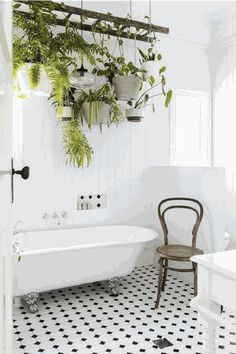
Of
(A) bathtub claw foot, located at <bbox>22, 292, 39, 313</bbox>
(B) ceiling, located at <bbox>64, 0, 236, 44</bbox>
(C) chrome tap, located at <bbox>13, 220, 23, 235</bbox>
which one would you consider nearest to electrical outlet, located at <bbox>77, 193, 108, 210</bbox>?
(C) chrome tap, located at <bbox>13, 220, 23, 235</bbox>

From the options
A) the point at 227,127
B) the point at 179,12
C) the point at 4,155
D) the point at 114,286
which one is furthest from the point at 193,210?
the point at 4,155

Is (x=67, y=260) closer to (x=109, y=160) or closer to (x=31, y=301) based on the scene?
(x=31, y=301)

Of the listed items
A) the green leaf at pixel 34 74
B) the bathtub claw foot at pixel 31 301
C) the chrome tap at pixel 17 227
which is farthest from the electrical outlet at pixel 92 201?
the green leaf at pixel 34 74

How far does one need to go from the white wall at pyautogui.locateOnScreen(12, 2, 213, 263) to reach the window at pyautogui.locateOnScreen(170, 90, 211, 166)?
0.12 meters

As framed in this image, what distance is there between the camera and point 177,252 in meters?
3.24

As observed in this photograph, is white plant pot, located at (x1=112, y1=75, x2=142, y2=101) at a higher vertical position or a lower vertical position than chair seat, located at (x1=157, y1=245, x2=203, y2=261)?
higher

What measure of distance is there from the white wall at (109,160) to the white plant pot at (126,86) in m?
0.70

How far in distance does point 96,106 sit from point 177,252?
1.68m

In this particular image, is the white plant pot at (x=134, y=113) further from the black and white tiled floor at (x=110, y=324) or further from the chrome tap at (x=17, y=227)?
the black and white tiled floor at (x=110, y=324)

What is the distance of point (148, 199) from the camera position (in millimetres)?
4469

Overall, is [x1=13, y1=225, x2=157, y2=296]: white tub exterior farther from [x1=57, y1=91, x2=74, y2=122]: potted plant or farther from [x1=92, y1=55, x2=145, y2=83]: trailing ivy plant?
[x1=92, y1=55, x2=145, y2=83]: trailing ivy plant

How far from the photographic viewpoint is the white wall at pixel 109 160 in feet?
12.2

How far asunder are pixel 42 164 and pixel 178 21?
8.37 feet

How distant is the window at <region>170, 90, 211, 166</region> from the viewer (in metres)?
4.62
